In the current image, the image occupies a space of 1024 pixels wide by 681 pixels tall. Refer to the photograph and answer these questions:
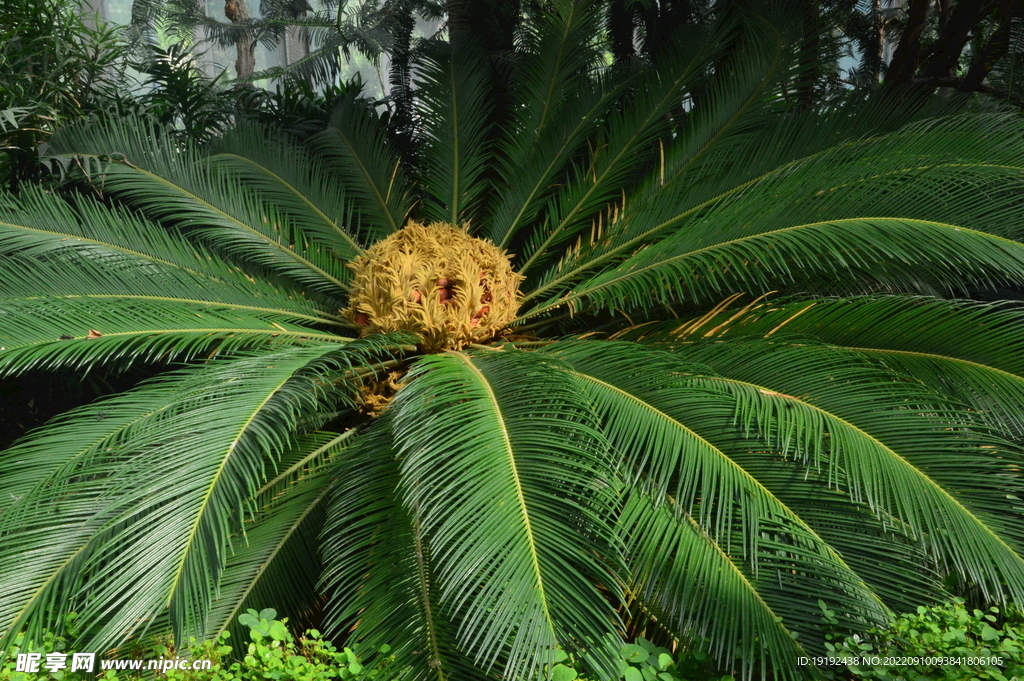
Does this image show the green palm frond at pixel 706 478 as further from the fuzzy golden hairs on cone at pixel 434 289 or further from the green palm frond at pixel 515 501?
the fuzzy golden hairs on cone at pixel 434 289

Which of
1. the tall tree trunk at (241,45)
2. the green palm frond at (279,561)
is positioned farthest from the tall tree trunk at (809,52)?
the tall tree trunk at (241,45)

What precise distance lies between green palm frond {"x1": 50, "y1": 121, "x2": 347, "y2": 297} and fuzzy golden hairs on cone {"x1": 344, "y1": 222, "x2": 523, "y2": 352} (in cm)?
37

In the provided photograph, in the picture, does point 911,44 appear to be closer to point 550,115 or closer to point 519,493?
point 550,115

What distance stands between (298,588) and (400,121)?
125 inches

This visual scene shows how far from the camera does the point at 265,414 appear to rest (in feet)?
6.64

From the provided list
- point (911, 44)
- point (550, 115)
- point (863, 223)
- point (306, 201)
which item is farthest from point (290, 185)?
point (911, 44)

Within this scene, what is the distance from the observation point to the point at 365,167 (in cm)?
399

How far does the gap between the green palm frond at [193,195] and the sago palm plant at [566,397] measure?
0.02 meters

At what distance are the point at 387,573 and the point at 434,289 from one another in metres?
1.25

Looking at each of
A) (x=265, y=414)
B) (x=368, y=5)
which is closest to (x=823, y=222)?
(x=265, y=414)

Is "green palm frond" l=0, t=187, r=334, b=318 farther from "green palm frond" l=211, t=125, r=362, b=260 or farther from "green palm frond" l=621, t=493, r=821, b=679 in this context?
"green palm frond" l=621, t=493, r=821, b=679

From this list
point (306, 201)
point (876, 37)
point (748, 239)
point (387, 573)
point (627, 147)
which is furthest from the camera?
point (876, 37)

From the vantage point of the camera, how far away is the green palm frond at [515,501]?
1631mm

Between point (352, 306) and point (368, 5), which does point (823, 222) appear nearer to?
point (352, 306)
